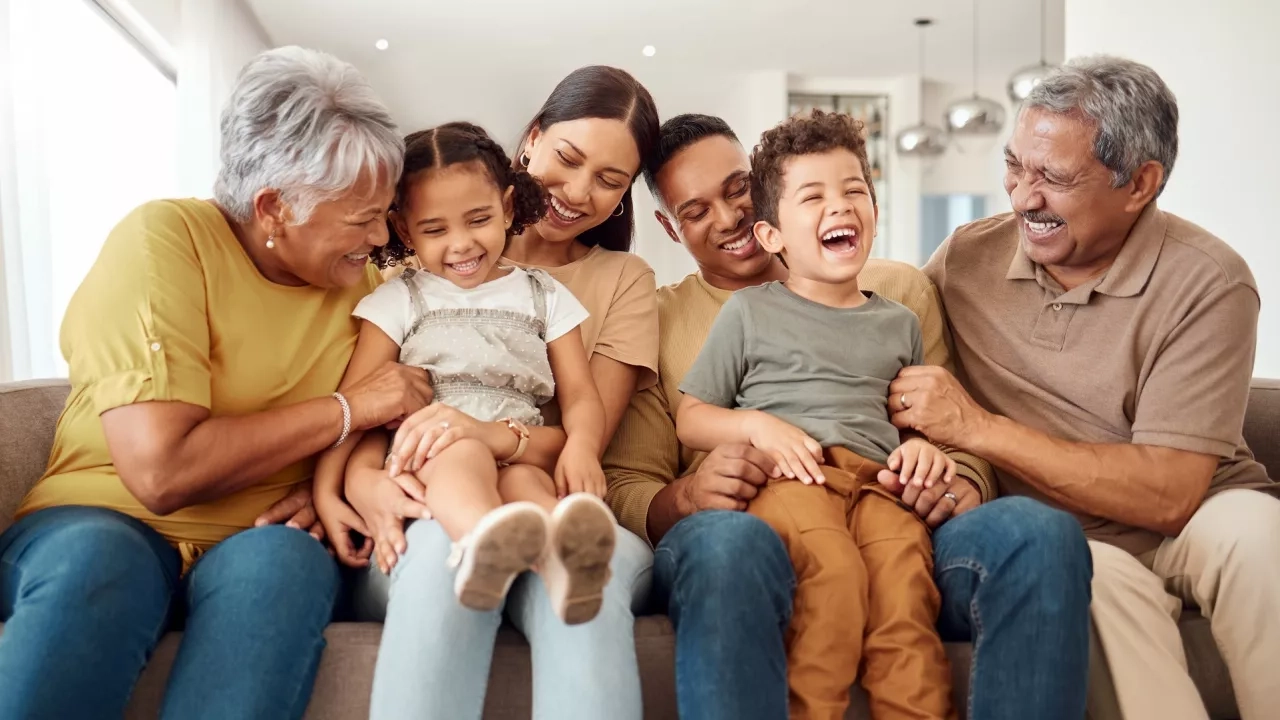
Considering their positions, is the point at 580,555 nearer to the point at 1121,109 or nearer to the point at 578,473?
the point at 578,473

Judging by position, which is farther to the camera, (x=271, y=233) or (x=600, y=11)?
(x=600, y=11)

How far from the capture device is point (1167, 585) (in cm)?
167

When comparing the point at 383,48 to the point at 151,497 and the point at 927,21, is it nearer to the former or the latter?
the point at 927,21

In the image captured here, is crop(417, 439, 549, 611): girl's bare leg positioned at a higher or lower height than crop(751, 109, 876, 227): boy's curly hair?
lower

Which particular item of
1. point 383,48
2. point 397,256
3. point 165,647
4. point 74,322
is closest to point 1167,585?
point 397,256

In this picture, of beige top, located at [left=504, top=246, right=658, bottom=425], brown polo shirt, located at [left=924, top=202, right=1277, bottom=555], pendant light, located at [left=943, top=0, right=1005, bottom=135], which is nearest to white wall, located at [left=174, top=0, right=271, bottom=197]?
pendant light, located at [left=943, top=0, right=1005, bottom=135]

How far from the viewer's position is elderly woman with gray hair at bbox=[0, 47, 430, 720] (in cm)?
129

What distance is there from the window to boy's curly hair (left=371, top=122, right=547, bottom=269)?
2.07 meters

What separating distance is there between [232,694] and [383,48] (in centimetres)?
690

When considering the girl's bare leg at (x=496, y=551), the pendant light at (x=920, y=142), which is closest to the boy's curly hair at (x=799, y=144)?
the girl's bare leg at (x=496, y=551)

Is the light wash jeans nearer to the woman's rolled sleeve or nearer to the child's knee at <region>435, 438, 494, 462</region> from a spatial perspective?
the child's knee at <region>435, 438, 494, 462</region>

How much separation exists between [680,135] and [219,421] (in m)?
1.10

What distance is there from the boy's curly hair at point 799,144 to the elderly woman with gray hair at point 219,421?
2.11 feet

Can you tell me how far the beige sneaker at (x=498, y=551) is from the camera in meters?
1.18
